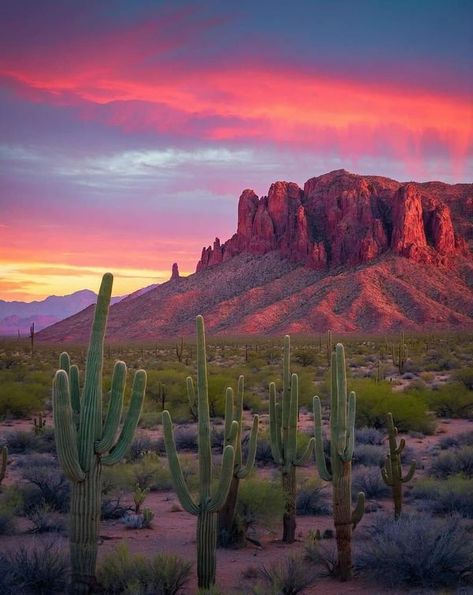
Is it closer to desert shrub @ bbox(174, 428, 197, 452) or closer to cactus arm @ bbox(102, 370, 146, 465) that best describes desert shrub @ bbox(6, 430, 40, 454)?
desert shrub @ bbox(174, 428, 197, 452)

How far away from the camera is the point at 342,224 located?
127m

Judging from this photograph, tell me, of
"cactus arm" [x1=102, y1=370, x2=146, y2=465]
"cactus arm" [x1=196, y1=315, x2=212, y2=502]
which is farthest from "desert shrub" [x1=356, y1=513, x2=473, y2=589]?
"cactus arm" [x1=102, y1=370, x2=146, y2=465]

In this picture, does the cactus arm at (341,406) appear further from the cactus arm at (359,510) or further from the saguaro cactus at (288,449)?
the saguaro cactus at (288,449)

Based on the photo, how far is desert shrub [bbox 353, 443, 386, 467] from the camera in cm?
1332

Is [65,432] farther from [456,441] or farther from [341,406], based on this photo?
[456,441]

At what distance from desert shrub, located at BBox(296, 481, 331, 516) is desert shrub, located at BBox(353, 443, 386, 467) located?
2481mm

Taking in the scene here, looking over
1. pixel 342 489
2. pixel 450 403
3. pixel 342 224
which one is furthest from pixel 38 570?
pixel 342 224

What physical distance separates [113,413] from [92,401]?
11.1 inches

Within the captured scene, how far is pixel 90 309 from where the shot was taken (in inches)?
5512

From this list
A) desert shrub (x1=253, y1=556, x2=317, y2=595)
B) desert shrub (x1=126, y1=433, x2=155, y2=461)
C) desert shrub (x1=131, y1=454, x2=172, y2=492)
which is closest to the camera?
desert shrub (x1=253, y1=556, x2=317, y2=595)

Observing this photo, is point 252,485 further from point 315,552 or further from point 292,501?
point 315,552

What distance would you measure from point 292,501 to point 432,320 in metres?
90.0

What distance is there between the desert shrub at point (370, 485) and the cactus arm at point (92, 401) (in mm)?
6156

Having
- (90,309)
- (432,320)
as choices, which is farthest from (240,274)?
(432,320)
